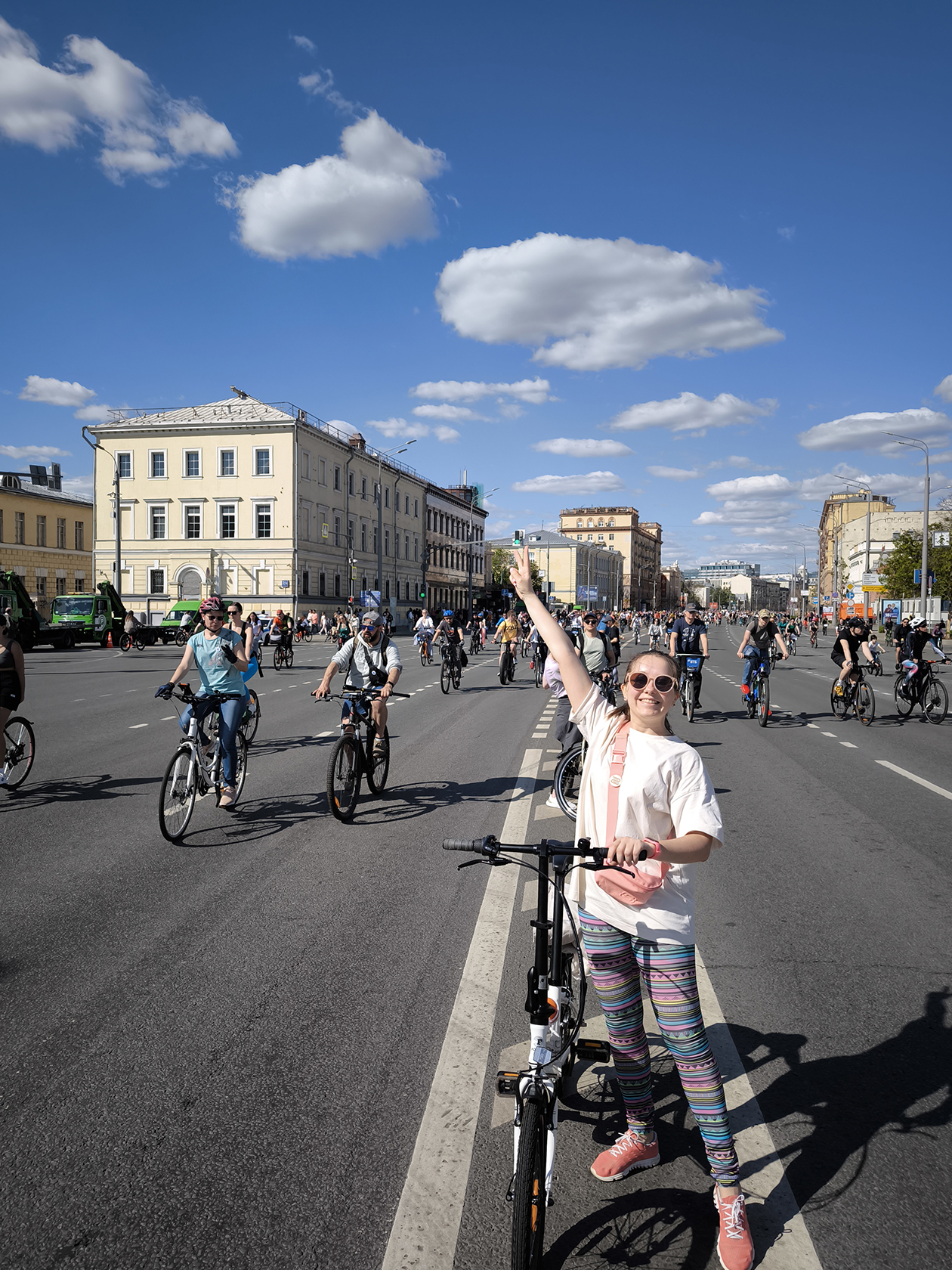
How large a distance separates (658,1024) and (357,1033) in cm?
144

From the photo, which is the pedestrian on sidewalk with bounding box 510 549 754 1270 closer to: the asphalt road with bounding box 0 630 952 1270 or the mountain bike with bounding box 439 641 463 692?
the asphalt road with bounding box 0 630 952 1270

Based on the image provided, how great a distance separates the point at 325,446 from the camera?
66.8 meters

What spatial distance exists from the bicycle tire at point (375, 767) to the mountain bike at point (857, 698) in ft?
31.8

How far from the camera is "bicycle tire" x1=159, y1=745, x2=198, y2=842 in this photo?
259 inches

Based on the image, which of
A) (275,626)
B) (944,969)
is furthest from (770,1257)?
(275,626)

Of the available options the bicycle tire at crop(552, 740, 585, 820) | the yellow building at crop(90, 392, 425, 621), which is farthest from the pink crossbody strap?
the yellow building at crop(90, 392, 425, 621)

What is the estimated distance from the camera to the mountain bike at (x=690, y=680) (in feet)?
48.6

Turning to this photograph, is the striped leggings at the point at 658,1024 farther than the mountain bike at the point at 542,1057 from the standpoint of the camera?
Yes

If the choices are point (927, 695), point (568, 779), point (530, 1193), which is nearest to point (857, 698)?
point (927, 695)

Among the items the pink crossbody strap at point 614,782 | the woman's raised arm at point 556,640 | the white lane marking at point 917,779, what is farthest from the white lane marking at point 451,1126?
the white lane marking at point 917,779

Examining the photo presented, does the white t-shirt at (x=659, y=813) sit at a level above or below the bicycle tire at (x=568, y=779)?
above

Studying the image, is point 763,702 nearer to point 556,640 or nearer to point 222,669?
point 222,669

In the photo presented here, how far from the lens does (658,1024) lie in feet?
8.95

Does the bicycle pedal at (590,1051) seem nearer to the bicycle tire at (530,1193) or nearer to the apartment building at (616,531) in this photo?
the bicycle tire at (530,1193)
